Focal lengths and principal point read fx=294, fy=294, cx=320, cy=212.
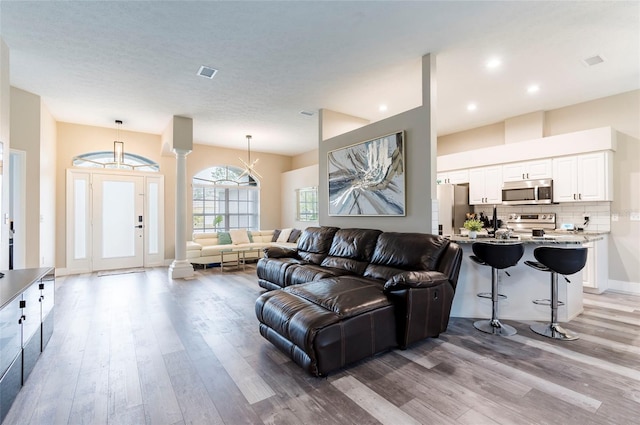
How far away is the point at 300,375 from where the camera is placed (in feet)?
7.39

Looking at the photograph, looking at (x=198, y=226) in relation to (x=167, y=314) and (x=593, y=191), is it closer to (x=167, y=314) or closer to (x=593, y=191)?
(x=167, y=314)

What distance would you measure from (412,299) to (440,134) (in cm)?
532

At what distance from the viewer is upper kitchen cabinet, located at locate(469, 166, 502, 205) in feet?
18.0

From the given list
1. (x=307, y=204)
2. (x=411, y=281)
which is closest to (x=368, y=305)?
(x=411, y=281)

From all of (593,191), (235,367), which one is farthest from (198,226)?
(593,191)

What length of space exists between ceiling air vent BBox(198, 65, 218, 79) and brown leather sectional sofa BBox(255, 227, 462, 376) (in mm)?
2843

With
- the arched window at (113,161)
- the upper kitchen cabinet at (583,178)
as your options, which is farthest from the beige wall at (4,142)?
the upper kitchen cabinet at (583,178)

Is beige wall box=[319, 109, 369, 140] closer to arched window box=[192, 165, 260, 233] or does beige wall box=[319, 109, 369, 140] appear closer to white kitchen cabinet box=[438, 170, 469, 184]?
white kitchen cabinet box=[438, 170, 469, 184]

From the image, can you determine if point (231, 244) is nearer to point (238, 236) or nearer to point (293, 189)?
point (238, 236)

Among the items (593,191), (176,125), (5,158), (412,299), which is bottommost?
(412,299)

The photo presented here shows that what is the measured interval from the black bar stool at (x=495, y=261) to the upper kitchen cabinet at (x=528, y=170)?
2716mm

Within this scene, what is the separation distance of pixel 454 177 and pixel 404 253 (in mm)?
3611

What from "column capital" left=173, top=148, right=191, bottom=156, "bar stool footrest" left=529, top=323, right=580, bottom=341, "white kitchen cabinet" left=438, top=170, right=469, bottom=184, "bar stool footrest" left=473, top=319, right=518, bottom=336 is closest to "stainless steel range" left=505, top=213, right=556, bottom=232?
"white kitchen cabinet" left=438, top=170, right=469, bottom=184

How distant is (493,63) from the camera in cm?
355
